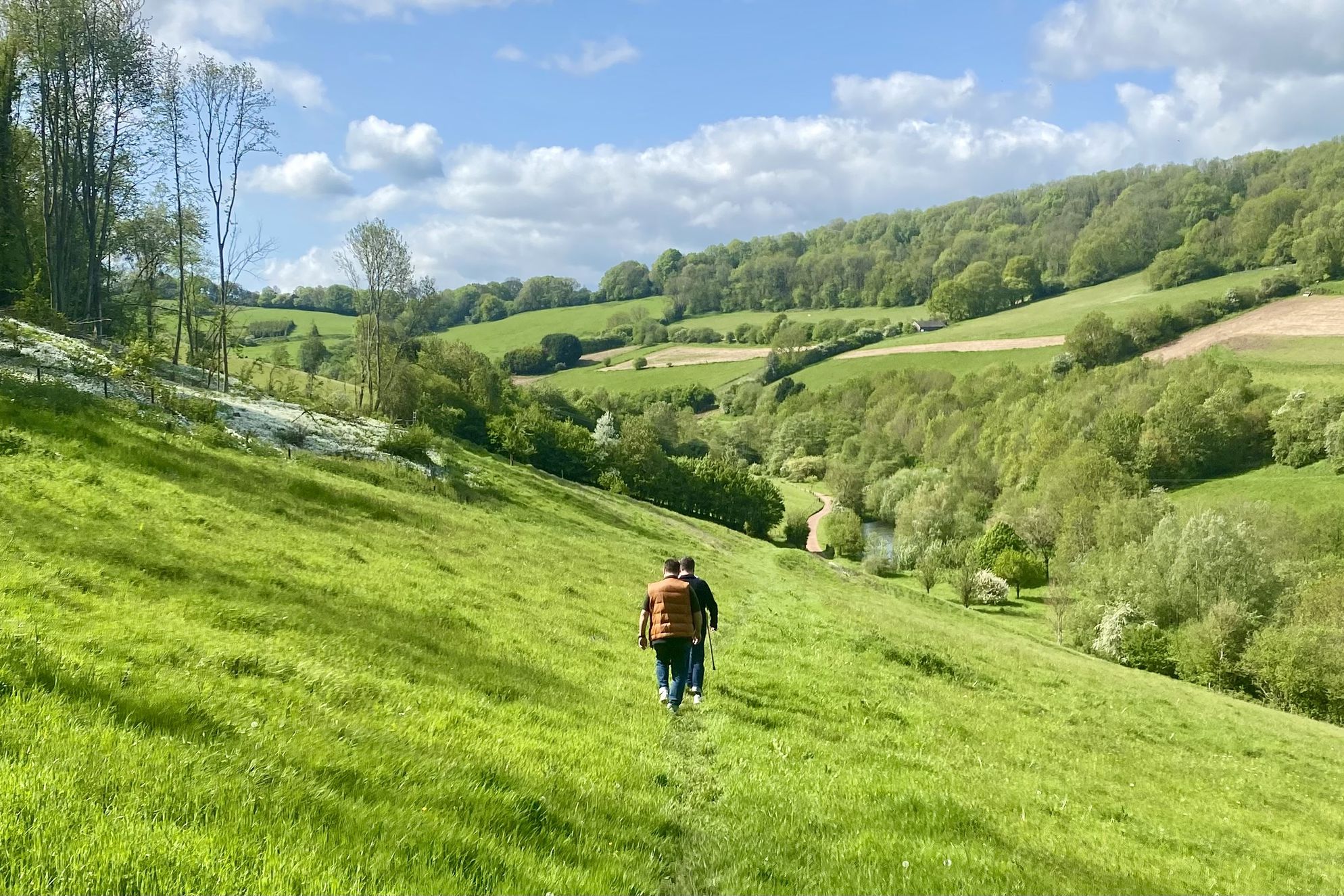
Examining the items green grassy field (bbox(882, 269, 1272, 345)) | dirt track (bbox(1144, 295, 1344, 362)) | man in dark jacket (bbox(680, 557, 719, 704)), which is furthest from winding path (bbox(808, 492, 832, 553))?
man in dark jacket (bbox(680, 557, 719, 704))

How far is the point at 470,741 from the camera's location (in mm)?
9102

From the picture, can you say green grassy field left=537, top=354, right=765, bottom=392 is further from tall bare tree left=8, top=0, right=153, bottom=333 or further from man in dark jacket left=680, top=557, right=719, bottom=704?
man in dark jacket left=680, top=557, right=719, bottom=704

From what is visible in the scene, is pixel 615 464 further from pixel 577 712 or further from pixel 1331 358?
pixel 1331 358

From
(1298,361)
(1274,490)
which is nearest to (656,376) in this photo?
(1298,361)

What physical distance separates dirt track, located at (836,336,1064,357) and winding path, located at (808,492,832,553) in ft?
157

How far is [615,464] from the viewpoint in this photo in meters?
86.2

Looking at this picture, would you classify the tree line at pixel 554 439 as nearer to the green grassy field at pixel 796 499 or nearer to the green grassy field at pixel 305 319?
the green grassy field at pixel 796 499

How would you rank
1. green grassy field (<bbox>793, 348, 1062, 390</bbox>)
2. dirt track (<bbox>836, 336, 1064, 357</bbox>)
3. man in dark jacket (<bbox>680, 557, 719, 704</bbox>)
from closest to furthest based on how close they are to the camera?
man in dark jacket (<bbox>680, 557, 719, 704</bbox>) < green grassy field (<bbox>793, 348, 1062, 390</bbox>) < dirt track (<bbox>836, 336, 1064, 357</bbox>)

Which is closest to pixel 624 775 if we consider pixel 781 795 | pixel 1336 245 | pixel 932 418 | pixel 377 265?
pixel 781 795

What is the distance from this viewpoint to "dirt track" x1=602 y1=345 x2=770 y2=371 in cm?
18225

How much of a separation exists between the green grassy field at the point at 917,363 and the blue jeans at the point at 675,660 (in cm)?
13750

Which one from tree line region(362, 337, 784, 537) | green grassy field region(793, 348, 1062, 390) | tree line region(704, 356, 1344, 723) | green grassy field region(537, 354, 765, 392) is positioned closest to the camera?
tree line region(704, 356, 1344, 723)

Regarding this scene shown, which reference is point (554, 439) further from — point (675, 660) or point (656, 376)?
point (656, 376)

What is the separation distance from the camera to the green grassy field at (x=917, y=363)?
138875 mm
